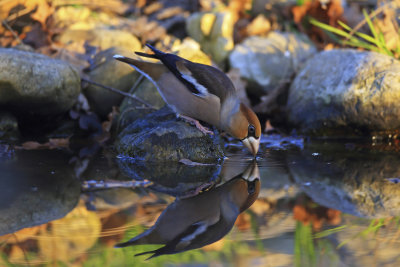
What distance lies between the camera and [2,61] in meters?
5.16

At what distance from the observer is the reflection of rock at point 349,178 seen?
314 cm

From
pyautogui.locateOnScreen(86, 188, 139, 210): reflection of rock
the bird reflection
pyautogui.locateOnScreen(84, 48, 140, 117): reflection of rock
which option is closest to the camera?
the bird reflection

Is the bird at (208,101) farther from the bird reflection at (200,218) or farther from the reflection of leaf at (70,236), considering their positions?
the reflection of leaf at (70,236)

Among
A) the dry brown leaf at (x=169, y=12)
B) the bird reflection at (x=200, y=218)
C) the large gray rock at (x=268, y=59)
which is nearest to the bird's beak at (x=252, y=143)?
the bird reflection at (x=200, y=218)

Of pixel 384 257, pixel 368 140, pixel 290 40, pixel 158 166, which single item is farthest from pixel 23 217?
pixel 290 40

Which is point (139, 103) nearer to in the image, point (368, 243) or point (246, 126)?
point (246, 126)

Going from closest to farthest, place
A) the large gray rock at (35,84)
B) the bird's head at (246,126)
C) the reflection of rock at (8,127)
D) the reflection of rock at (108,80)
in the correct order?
the bird's head at (246,126) < the large gray rock at (35,84) < the reflection of rock at (8,127) < the reflection of rock at (108,80)

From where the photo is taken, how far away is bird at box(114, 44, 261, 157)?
14.8 ft

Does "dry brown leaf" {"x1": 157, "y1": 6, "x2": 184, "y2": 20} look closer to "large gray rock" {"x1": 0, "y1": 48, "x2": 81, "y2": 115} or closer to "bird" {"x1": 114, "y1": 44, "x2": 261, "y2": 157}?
"large gray rock" {"x1": 0, "y1": 48, "x2": 81, "y2": 115}

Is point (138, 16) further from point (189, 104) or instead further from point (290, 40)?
point (189, 104)

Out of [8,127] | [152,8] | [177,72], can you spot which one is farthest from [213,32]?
[8,127]

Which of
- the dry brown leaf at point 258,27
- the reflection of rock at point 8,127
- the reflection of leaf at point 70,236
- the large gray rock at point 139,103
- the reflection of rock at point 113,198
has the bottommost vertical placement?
the reflection of rock at point 8,127

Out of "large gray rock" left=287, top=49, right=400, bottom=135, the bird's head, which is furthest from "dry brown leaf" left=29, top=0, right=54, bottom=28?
the bird's head

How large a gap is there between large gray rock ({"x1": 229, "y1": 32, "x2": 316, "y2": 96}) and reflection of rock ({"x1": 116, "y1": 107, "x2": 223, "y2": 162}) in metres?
3.01
